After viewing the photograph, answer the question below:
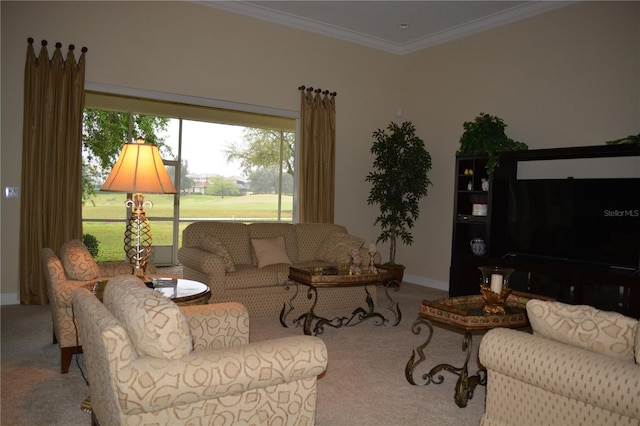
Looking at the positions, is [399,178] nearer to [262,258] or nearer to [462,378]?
[262,258]

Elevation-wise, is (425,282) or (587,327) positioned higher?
(587,327)

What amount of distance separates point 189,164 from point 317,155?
8.66ft

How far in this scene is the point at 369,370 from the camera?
3.64 metres

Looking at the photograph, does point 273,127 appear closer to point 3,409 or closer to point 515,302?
point 515,302

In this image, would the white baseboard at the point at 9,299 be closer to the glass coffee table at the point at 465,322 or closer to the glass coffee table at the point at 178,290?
the glass coffee table at the point at 178,290

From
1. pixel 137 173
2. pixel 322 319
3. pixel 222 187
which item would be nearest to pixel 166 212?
pixel 222 187

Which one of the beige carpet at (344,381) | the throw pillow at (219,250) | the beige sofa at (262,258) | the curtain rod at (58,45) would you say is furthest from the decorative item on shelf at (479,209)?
the curtain rod at (58,45)

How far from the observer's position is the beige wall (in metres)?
5.23

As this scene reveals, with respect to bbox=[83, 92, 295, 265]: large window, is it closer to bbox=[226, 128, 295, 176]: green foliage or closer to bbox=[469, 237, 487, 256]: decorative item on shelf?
bbox=[226, 128, 295, 176]: green foliage

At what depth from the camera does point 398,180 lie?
7062mm

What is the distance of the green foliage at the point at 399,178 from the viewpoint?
23.0ft

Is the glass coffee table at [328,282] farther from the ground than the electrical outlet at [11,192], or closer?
closer

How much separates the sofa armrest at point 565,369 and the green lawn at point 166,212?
247 inches

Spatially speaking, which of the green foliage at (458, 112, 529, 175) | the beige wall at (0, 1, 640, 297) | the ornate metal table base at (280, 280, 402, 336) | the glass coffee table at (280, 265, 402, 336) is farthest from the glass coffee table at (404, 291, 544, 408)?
the beige wall at (0, 1, 640, 297)
